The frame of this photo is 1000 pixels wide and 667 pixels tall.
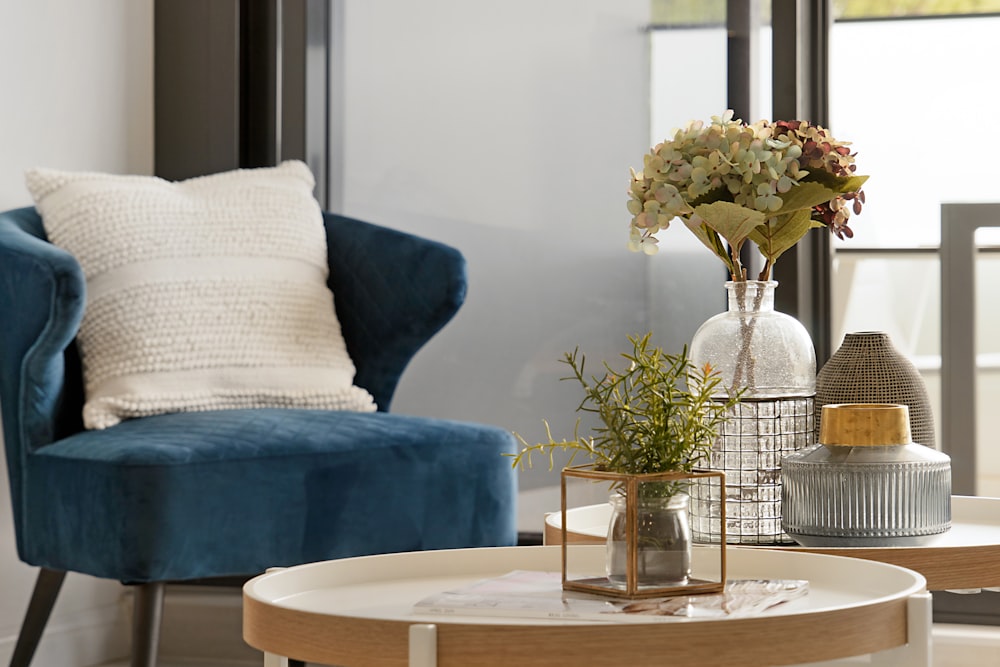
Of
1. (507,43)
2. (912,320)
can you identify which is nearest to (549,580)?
(912,320)

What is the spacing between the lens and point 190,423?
2.06 m

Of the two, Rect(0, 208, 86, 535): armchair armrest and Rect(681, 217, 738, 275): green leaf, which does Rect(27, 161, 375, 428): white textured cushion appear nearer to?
Rect(0, 208, 86, 535): armchair armrest

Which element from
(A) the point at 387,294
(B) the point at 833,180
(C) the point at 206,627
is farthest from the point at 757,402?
(C) the point at 206,627

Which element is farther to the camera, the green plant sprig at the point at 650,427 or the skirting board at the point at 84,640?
the skirting board at the point at 84,640

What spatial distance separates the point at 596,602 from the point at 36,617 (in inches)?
60.5

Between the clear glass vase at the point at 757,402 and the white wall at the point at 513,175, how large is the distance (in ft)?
4.68

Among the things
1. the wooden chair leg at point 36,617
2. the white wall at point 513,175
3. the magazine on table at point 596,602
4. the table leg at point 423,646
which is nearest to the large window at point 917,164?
the white wall at point 513,175

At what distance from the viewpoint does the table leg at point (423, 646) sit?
0.86 metres

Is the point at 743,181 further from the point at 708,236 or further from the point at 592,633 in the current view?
the point at 592,633

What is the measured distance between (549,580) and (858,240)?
1869 millimetres

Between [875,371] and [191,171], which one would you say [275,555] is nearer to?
[875,371]

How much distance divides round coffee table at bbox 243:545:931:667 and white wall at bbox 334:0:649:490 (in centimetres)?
187

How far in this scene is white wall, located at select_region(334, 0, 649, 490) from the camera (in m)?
2.94

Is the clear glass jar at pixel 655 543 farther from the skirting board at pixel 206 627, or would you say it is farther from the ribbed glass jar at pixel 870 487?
the skirting board at pixel 206 627
